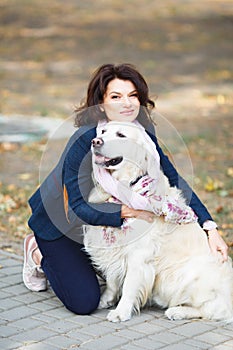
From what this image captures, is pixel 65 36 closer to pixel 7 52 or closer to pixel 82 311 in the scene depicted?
pixel 7 52

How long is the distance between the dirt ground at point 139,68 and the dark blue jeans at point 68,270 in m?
0.96

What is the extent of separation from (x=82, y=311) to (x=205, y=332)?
830mm

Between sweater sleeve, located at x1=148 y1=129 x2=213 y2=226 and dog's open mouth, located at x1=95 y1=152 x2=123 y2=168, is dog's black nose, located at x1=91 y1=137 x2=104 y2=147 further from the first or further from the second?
sweater sleeve, located at x1=148 y1=129 x2=213 y2=226

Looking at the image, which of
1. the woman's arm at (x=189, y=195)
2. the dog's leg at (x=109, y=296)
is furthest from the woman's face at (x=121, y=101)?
the dog's leg at (x=109, y=296)

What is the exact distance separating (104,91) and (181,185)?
83 cm

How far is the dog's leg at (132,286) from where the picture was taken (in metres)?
5.10

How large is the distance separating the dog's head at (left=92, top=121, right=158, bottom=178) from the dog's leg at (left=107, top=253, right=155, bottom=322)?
1.92 ft

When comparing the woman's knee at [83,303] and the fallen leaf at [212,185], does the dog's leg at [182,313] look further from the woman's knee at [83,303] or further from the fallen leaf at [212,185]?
the fallen leaf at [212,185]

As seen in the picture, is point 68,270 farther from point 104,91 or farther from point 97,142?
point 104,91

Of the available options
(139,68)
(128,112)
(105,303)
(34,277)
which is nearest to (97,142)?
(128,112)

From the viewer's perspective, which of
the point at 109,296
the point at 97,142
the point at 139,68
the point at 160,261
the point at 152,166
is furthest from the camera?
the point at 139,68

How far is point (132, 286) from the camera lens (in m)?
5.11

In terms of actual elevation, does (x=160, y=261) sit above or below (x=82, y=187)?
below

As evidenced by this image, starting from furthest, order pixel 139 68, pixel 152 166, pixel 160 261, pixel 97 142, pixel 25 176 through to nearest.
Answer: pixel 139 68 → pixel 25 176 → pixel 160 261 → pixel 152 166 → pixel 97 142
